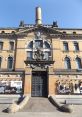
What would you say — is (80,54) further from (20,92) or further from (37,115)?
(37,115)

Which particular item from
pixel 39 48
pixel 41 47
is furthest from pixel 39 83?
pixel 41 47

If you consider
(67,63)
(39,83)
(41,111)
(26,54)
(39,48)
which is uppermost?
(39,48)

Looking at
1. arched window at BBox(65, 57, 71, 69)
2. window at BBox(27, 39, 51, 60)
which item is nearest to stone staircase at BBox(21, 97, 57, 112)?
arched window at BBox(65, 57, 71, 69)

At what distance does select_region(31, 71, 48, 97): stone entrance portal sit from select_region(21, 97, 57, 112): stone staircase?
2.80m

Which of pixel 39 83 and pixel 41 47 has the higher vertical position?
pixel 41 47

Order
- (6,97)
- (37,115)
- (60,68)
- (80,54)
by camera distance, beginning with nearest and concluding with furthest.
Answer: (37,115) < (6,97) < (60,68) < (80,54)

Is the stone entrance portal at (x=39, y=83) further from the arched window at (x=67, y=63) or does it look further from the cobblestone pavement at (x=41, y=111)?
the arched window at (x=67, y=63)

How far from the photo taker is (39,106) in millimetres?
24078

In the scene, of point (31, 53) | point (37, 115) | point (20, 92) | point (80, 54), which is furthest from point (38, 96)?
point (80, 54)

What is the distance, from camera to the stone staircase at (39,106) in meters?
22.5

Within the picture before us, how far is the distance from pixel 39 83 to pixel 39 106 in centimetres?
688

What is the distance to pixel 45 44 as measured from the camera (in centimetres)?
4234

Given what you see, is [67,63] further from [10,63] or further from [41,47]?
[10,63]

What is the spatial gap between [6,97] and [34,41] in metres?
16.5
